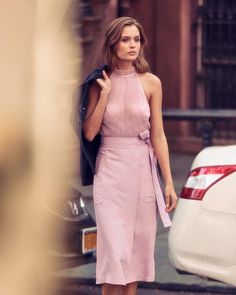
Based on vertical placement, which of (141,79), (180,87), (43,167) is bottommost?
(180,87)

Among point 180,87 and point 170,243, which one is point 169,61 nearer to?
point 180,87

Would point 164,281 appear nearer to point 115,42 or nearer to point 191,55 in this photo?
point 115,42

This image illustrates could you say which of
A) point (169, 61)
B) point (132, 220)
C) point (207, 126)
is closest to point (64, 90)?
point (207, 126)

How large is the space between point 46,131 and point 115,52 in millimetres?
1003

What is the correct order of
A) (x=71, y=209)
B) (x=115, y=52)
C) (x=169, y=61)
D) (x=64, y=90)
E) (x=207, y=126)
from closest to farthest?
(x=115, y=52) → (x=71, y=209) → (x=64, y=90) → (x=207, y=126) → (x=169, y=61)

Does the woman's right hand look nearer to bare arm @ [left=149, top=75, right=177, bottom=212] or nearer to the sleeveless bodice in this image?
the sleeveless bodice

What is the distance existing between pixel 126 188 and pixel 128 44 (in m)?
0.78

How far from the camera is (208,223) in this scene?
6.84m

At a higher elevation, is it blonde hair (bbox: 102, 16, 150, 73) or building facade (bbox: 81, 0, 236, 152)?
blonde hair (bbox: 102, 16, 150, 73)

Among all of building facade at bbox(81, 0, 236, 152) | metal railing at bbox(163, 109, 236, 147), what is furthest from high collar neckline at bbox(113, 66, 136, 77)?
building facade at bbox(81, 0, 236, 152)

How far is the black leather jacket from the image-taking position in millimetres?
6434

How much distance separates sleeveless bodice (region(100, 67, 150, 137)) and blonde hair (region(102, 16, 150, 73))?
57mm

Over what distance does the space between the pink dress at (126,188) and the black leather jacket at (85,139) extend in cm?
4

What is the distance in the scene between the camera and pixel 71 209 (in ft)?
25.6
